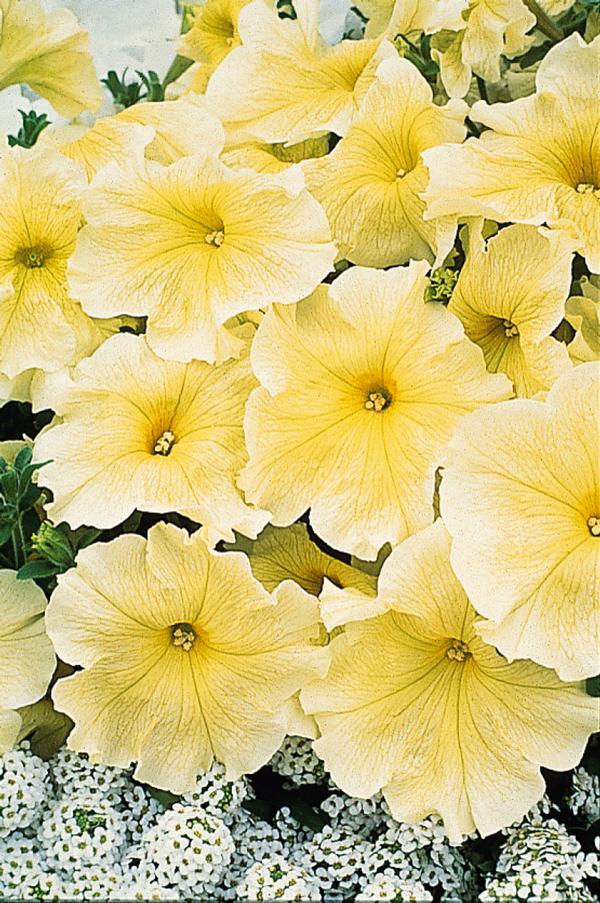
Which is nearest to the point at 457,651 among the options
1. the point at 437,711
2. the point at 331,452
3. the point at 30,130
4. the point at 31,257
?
the point at 437,711

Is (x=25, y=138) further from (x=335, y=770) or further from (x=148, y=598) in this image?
(x=335, y=770)

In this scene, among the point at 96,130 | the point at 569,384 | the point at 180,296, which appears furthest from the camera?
the point at 96,130

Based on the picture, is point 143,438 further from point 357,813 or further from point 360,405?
point 357,813

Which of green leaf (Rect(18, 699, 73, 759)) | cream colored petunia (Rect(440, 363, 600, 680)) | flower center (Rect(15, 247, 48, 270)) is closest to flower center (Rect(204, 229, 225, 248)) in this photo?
flower center (Rect(15, 247, 48, 270))

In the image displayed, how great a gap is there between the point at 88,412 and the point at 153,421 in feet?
0.14

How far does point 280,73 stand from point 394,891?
54 centimetres

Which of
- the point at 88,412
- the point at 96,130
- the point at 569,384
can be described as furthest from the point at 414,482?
the point at 96,130

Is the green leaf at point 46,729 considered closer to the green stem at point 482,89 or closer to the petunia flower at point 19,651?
the petunia flower at point 19,651

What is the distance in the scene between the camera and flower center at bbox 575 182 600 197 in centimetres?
77

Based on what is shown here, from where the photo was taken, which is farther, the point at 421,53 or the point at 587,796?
the point at 421,53

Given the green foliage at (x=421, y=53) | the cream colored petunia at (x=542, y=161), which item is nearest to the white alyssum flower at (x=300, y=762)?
the cream colored petunia at (x=542, y=161)

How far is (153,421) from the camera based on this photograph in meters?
0.80

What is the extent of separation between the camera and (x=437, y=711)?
0.75 meters

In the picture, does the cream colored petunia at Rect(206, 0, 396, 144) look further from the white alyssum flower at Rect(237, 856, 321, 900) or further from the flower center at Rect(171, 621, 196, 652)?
the white alyssum flower at Rect(237, 856, 321, 900)
